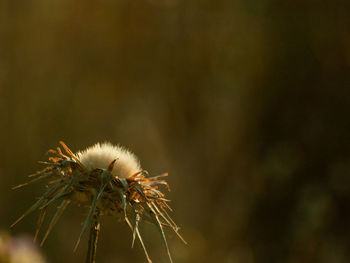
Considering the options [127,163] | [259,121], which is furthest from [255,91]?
[127,163]

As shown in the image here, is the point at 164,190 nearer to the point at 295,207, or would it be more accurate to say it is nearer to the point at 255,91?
the point at 295,207

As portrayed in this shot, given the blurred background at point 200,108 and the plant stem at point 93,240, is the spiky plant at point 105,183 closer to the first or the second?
the plant stem at point 93,240

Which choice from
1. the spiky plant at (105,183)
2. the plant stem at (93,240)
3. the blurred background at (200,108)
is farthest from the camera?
the blurred background at (200,108)

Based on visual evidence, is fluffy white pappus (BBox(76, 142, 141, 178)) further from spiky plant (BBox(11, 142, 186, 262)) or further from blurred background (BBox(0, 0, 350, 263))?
blurred background (BBox(0, 0, 350, 263))

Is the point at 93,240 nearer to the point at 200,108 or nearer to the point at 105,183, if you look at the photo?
the point at 105,183

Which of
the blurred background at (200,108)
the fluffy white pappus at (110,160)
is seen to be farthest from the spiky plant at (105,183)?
the blurred background at (200,108)

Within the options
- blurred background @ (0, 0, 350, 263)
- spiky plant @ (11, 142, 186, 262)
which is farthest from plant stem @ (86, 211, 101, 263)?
blurred background @ (0, 0, 350, 263)
